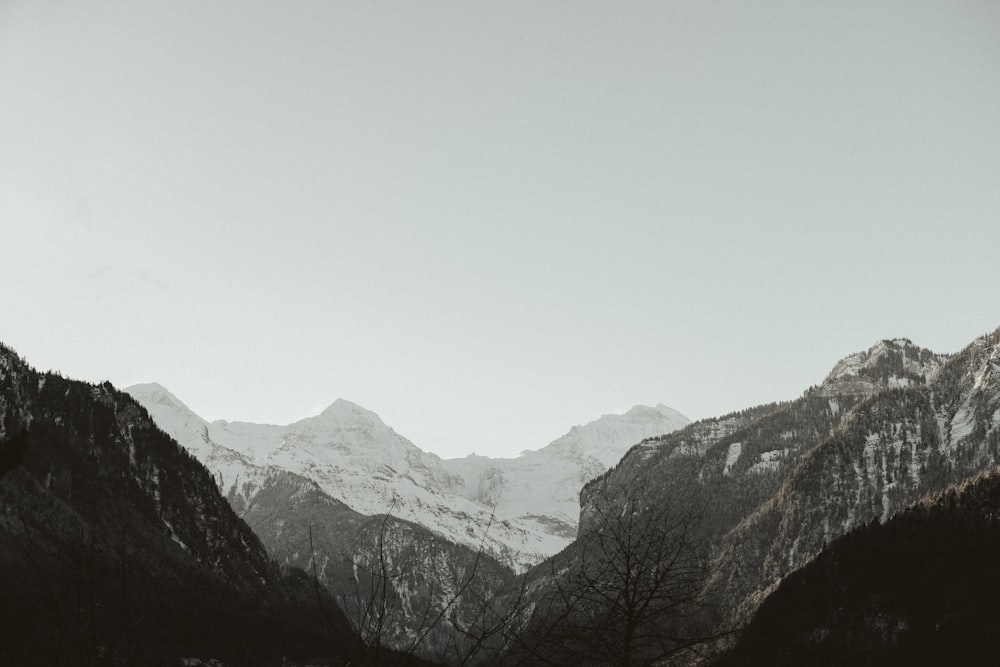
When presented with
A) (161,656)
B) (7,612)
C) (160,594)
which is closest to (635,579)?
(7,612)

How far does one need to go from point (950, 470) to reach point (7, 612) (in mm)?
213704

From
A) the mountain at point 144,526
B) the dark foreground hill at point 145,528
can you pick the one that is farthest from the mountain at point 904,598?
the mountain at point 144,526

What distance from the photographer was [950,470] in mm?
184625

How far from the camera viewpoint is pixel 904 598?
12588 centimetres

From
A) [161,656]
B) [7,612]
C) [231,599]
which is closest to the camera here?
[7,612]

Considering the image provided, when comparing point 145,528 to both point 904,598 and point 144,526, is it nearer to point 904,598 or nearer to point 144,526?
point 144,526

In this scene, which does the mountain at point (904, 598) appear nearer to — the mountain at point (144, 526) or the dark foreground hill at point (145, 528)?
the dark foreground hill at point (145, 528)

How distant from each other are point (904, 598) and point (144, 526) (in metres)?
135

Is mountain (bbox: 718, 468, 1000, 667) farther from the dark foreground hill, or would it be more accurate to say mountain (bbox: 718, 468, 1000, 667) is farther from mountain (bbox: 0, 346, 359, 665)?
mountain (bbox: 0, 346, 359, 665)

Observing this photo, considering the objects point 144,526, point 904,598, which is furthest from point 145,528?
point 904,598

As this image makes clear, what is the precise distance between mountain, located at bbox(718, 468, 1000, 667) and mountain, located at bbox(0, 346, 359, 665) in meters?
78.2

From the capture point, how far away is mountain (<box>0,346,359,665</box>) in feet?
282

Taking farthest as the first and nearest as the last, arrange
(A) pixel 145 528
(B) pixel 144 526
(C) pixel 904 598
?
(B) pixel 144 526 < (A) pixel 145 528 < (C) pixel 904 598

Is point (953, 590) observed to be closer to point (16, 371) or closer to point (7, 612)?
point (7, 612)
